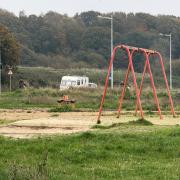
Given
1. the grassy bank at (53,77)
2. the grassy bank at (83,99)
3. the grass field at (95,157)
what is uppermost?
the grass field at (95,157)

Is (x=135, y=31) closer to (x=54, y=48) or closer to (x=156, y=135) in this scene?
(x=54, y=48)

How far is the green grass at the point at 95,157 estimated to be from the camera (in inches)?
421

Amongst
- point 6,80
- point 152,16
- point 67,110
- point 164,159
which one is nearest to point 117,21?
point 152,16

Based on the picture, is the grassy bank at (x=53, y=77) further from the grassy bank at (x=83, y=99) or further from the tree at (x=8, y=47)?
the grassy bank at (x=83, y=99)

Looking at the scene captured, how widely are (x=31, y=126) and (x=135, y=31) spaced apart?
9104cm

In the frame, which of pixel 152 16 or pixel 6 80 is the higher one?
pixel 152 16

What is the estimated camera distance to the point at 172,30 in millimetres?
111625

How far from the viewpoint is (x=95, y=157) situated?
13.2 metres

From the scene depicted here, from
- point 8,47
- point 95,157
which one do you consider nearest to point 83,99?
point 8,47

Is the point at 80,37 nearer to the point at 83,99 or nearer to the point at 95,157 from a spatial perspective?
the point at 83,99

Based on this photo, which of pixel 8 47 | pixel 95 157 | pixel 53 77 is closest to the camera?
pixel 95 157

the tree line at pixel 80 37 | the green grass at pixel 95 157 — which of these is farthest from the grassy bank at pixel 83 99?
the tree line at pixel 80 37

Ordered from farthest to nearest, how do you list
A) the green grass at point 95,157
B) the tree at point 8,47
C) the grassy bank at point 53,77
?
1. the grassy bank at point 53,77
2. the tree at point 8,47
3. the green grass at point 95,157

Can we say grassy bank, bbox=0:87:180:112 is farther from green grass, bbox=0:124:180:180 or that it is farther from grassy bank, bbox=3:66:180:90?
grassy bank, bbox=3:66:180:90
